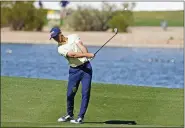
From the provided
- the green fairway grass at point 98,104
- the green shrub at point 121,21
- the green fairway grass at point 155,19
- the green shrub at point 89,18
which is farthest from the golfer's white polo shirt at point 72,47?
the green fairway grass at point 155,19

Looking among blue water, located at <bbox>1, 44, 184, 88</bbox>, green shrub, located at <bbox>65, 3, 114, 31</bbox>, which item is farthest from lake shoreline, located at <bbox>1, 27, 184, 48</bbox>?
green shrub, located at <bbox>65, 3, 114, 31</bbox>

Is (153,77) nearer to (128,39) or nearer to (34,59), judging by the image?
(34,59)

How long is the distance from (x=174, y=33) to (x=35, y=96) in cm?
4238

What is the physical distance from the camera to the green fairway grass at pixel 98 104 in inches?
487

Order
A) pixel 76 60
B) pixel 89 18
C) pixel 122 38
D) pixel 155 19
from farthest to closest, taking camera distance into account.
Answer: pixel 155 19 < pixel 89 18 < pixel 122 38 < pixel 76 60

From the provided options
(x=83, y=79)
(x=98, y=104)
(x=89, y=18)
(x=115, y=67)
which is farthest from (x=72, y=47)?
(x=89, y=18)

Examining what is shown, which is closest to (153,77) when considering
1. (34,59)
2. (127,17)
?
(34,59)

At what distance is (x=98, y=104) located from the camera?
1362 centimetres

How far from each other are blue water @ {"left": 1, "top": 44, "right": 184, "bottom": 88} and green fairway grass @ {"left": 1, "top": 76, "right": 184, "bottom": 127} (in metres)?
8.49

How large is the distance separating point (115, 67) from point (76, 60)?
23.3 m

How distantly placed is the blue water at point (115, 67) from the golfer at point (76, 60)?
40.2 ft

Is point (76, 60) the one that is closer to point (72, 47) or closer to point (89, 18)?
point (72, 47)

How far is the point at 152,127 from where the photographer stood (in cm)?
1046

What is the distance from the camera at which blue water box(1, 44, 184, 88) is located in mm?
26641
